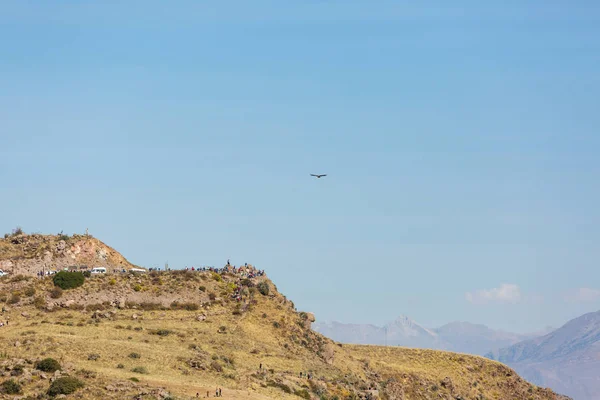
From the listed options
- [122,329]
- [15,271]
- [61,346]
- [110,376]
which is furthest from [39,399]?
[15,271]

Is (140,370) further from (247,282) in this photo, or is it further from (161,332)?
(247,282)

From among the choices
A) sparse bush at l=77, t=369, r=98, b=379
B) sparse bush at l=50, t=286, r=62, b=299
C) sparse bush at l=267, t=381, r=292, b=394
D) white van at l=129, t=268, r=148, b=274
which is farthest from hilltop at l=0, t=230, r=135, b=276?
sparse bush at l=77, t=369, r=98, b=379

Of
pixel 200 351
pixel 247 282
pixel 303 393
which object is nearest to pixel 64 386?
pixel 303 393

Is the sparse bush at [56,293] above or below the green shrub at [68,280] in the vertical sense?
below

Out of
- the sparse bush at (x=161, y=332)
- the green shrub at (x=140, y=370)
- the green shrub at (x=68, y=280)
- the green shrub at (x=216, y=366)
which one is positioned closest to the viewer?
the green shrub at (x=140, y=370)

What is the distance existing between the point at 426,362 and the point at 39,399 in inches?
3476

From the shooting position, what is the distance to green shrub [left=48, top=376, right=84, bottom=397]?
76750 mm

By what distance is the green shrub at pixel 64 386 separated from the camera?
76750 millimetres

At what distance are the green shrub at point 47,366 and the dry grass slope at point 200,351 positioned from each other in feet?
2.53

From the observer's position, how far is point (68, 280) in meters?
126

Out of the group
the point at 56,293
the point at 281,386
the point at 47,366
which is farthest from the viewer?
the point at 56,293

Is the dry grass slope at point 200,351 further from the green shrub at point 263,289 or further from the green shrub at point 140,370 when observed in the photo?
the green shrub at point 263,289

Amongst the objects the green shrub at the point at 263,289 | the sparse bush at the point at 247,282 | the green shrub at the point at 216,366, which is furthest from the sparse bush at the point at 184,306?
the green shrub at the point at 216,366

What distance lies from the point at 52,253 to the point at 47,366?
5738 centimetres
